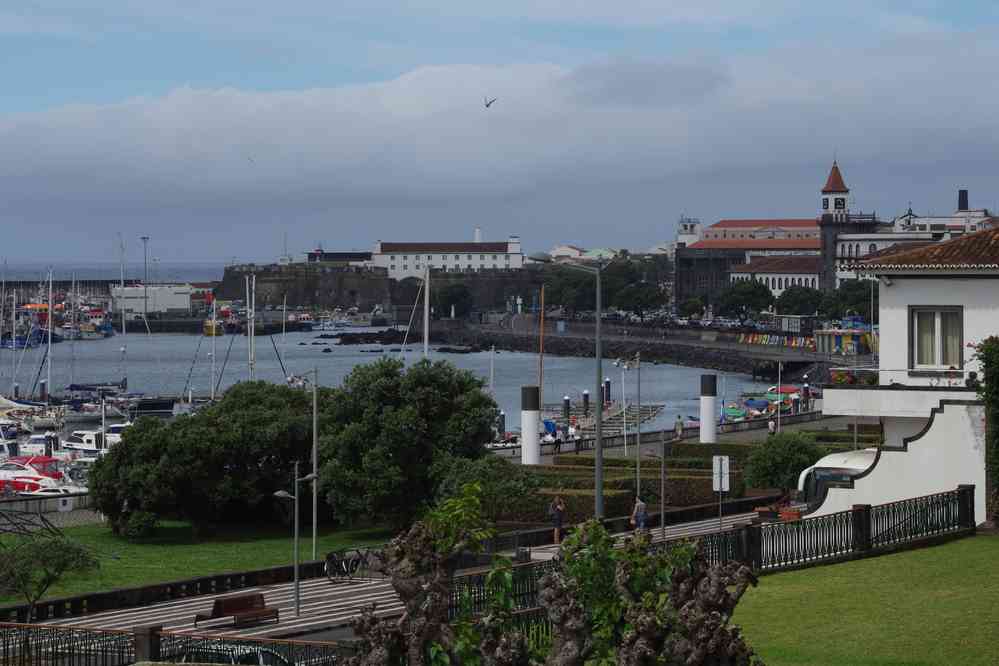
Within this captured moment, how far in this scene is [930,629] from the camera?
14969 millimetres

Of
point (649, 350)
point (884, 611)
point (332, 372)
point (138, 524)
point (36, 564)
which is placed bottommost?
point (138, 524)

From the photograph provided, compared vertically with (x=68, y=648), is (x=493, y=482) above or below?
above


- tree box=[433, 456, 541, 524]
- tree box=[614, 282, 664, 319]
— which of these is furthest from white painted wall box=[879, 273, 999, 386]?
tree box=[614, 282, 664, 319]

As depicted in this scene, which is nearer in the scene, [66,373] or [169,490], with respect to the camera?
[169,490]

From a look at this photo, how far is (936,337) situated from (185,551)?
2135 cm

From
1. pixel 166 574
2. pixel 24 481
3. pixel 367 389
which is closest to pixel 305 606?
pixel 166 574

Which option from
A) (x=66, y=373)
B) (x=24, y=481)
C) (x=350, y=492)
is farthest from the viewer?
(x=66, y=373)

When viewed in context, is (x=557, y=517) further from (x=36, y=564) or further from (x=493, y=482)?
(x=36, y=564)

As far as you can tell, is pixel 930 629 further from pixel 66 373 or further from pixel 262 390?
pixel 66 373

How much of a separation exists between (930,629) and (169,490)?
2883 cm

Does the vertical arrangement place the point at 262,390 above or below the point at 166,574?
above

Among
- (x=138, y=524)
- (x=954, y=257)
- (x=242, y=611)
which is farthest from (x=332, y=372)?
(x=954, y=257)

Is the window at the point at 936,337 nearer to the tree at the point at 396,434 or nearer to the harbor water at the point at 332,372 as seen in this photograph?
the tree at the point at 396,434

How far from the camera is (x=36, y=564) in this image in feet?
85.9
